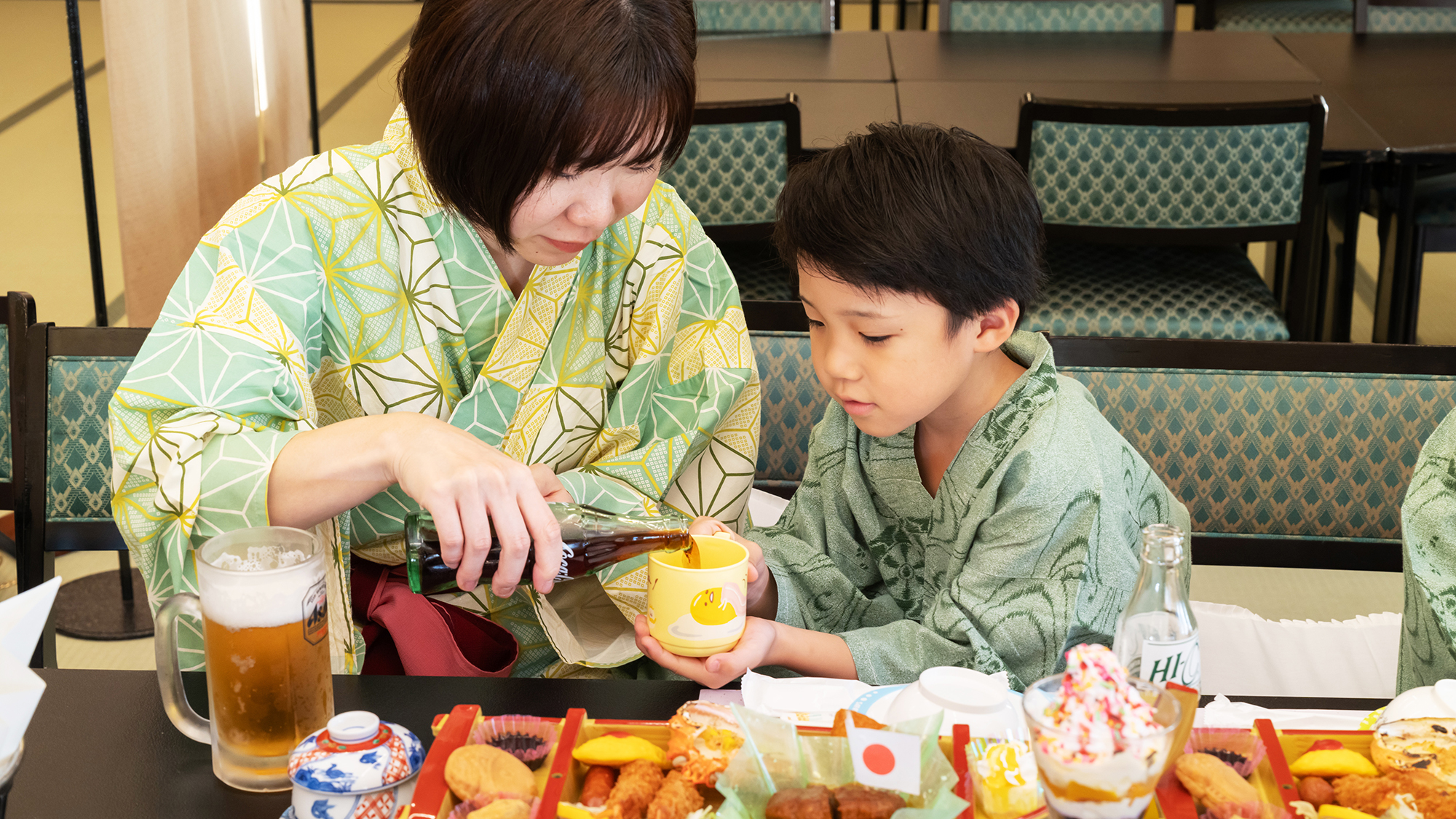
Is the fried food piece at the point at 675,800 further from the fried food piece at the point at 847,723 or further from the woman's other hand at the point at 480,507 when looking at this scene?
the woman's other hand at the point at 480,507

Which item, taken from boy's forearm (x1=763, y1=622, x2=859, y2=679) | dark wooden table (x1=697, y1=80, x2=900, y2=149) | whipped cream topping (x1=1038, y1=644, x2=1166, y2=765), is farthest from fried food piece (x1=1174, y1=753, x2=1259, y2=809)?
dark wooden table (x1=697, y1=80, x2=900, y2=149)

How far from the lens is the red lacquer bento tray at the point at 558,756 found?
751 mm

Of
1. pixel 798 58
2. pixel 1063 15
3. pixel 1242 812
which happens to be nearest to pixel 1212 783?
pixel 1242 812

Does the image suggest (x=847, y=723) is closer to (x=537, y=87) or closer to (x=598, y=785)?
(x=598, y=785)

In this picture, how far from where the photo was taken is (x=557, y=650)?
1392mm

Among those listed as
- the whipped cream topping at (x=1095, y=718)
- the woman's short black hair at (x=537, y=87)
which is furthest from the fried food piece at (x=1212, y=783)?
the woman's short black hair at (x=537, y=87)

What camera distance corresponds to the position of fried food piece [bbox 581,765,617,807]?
776 mm

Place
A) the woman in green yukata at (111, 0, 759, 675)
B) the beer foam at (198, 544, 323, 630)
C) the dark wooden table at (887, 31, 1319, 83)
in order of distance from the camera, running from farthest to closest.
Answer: the dark wooden table at (887, 31, 1319, 83) < the woman in green yukata at (111, 0, 759, 675) < the beer foam at (198, 544, 323, 630)

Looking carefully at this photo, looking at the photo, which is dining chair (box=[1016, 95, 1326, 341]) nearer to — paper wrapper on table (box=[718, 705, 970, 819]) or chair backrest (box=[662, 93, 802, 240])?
chair backrest (box=[662, 93, 802, 240])

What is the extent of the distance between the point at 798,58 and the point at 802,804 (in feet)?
10.7

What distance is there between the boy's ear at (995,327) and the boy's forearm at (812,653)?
0.35 m

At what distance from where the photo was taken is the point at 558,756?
80 cm

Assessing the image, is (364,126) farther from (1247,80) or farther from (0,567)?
(1247,80)

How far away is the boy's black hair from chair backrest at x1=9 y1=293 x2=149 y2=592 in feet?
3.16
